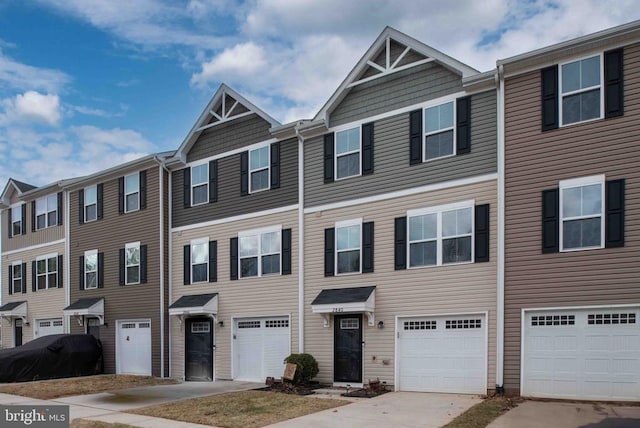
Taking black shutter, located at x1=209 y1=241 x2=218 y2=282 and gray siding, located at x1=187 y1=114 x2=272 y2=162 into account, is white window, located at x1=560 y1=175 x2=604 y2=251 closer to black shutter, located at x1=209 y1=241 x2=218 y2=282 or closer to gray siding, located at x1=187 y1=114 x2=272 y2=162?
gray siding, located at x1=187 y1=114 x2=272 y2=162

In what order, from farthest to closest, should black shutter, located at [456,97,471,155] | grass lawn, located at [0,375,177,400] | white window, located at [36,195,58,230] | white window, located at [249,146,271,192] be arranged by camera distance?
white window, located at [36,195,58,230]
white window, located at [249,146,271,192]
grass lawn, located at [0,375,177,400]
black shutter, located at [456,97,471,155]

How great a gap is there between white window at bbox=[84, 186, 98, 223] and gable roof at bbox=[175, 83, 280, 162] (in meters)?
5.48

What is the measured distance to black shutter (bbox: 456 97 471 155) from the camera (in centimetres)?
1351

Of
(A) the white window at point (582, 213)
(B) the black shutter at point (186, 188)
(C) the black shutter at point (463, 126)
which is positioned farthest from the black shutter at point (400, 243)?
(B) the black shutter at point (186, 188)

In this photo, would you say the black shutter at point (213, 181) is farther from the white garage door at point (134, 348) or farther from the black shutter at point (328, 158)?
the white garage door at point (134, 348)

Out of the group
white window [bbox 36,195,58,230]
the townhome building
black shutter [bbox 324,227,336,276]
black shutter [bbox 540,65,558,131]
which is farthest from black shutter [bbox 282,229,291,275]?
white window [bbox 36,195,58,230]

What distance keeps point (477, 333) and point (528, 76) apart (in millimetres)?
6159

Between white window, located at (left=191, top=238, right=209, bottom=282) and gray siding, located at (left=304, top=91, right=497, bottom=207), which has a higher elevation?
gray siding, located at (left=304, top=91, right=497, bottom=207)

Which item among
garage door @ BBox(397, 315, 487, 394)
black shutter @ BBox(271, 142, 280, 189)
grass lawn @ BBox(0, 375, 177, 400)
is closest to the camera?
garage door @ BBox(397, 315, 487, 394)

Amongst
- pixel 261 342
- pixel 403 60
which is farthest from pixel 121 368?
pixel 403 60

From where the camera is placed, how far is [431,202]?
14.0 meters

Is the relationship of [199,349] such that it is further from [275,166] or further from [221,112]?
[221,112]

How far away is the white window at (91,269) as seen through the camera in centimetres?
2262

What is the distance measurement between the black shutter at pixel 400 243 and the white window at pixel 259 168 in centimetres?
496
